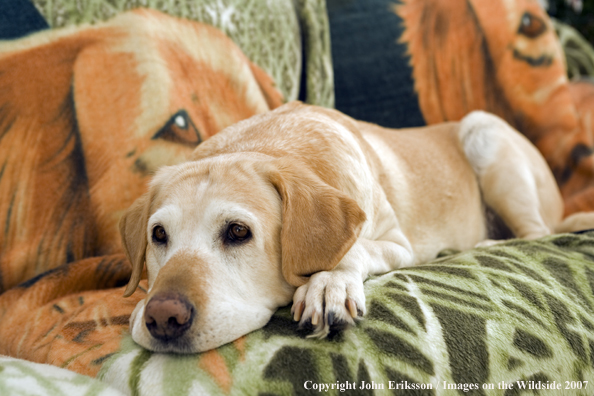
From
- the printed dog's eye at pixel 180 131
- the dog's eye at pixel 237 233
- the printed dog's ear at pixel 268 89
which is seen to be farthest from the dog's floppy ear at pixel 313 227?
the printed dog's ear at pixel 268 89

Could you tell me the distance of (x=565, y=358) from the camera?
1375 mm

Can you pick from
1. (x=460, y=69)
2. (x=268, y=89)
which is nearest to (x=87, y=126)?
(x=268, y=89)

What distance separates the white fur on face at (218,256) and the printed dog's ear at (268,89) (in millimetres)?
1299

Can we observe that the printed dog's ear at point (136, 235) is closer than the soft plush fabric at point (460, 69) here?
Yes

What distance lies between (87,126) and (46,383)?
128cm

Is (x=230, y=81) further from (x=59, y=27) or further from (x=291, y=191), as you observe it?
(x=291, y=191)

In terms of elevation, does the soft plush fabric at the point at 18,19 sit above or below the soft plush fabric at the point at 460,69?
above

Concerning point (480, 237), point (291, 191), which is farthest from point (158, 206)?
point (480, 237)

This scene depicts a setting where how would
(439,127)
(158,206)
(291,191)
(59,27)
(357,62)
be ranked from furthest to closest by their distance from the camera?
(357,62), (439,127), (59,27), (158,206), (291,191)

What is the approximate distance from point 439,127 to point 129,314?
2.31 m

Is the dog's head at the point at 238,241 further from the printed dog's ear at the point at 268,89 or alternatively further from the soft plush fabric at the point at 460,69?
the soft plush fabric at the point at 460,69

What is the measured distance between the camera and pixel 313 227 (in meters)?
1.45

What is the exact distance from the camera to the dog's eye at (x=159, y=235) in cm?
153

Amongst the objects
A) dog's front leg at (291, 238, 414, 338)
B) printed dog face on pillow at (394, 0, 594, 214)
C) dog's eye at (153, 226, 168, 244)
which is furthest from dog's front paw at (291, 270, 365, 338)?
printed dog face on pillow at (394, 0, 594, 214)
